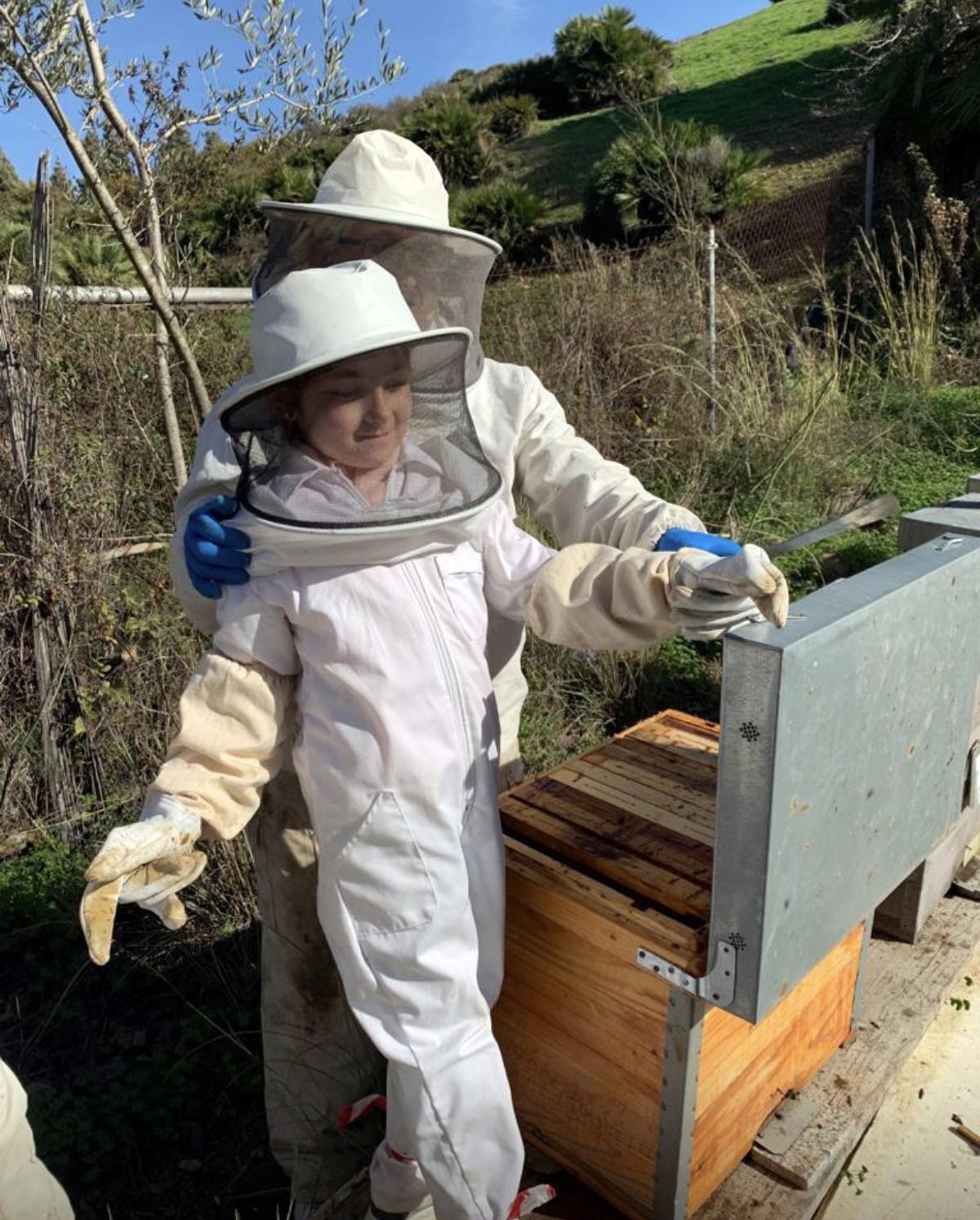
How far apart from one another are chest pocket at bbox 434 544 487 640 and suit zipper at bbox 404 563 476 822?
0.17 ft

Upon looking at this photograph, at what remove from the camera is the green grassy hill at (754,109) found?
18109mm

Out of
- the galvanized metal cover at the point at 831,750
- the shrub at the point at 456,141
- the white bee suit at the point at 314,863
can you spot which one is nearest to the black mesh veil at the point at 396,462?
the white bee suit at the point at 314,863

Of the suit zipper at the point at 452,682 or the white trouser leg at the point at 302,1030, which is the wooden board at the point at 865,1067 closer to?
the white trouser leg at the point at 302,1030

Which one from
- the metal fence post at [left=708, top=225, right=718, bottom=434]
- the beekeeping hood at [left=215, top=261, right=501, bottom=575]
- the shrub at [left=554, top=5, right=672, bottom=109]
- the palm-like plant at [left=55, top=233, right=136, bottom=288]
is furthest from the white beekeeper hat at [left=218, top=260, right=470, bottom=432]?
the shrub at [left=554, top=5, right=672, bottom=109]

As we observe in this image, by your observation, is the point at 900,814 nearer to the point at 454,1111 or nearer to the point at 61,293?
the point at 454,1111

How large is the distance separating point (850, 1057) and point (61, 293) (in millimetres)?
3234

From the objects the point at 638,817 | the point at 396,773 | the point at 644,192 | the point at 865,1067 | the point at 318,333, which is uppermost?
the point at 644,192

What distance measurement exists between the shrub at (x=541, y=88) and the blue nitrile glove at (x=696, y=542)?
29414 mm

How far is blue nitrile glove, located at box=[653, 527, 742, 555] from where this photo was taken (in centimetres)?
154

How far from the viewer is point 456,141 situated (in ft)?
67.6

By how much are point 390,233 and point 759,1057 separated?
5.47ft

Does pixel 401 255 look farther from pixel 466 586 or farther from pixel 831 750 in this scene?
pixel 831 750

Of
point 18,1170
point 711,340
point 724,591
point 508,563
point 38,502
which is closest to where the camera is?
point 18,1170

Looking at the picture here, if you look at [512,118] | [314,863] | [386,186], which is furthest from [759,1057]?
[512,118]
